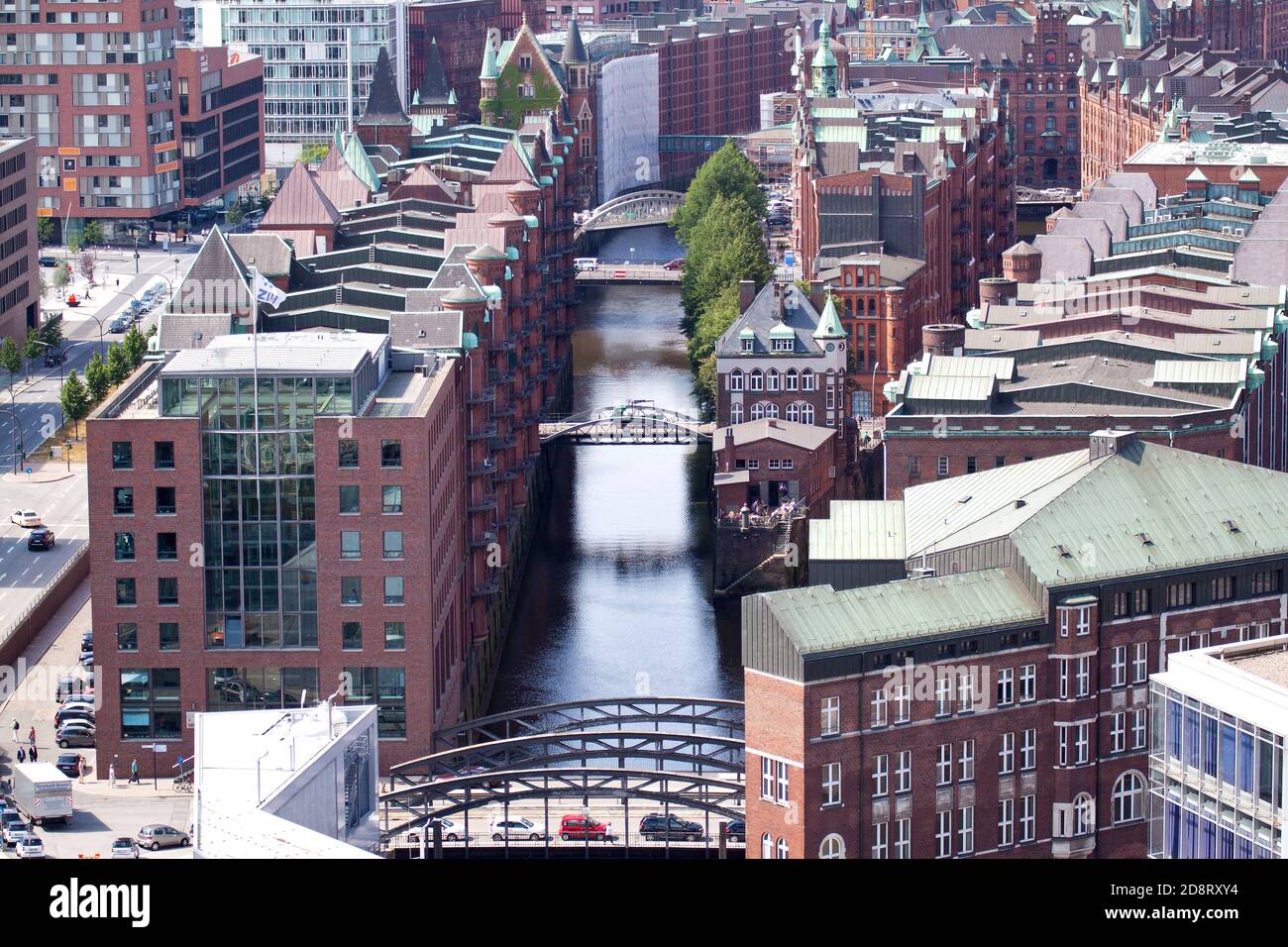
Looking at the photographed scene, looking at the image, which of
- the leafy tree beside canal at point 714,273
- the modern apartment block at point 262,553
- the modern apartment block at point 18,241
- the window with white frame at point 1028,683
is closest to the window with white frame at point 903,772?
the window with white frame at point 1028,683

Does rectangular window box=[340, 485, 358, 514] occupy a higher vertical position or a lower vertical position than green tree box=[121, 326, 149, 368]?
higher

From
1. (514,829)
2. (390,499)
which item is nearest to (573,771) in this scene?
(514,829)

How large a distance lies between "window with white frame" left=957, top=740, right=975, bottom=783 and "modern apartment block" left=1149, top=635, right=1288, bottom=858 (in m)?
21.5

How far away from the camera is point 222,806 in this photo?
49.2m

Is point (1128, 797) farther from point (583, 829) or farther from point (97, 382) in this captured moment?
point (97, 382)

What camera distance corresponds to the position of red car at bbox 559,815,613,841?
2972 inches

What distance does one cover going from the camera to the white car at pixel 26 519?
124m

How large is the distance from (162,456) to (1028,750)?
96.7ft

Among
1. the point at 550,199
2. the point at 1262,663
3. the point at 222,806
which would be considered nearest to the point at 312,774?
the point at 222,806

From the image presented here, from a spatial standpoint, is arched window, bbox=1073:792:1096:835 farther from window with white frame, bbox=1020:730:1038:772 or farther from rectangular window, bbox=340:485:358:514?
rectangular window, bbox=340:485:358:514

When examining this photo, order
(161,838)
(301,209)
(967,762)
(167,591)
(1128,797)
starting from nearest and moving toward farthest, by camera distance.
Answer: (967,762), (1128,797), (161,838), (167,591), (301,209)

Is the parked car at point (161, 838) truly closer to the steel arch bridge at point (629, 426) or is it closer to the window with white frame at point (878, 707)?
the window with white frame at point (878, 707)

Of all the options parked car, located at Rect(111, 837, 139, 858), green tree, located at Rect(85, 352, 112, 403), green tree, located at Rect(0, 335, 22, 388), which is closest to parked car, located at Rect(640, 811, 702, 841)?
parked car, located at Rect(111, 837, 139, 858)

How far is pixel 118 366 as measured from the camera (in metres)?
148
